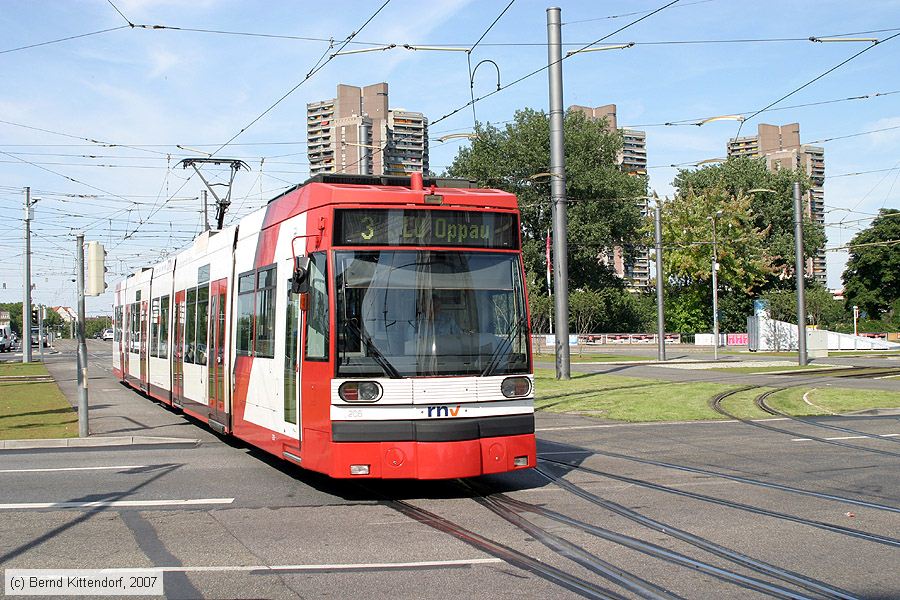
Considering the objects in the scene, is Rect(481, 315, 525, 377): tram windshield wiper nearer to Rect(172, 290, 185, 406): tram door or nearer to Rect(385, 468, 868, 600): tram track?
Rect(385, 468, 868, 600): tram track

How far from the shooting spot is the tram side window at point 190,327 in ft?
55.7

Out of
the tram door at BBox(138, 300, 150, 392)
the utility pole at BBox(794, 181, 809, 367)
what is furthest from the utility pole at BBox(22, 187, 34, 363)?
the utility pole at BBox(794, 181, 809, 367)

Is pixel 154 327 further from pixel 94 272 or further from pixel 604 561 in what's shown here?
pixel 604 561

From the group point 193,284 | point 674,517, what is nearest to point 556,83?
point 193,284

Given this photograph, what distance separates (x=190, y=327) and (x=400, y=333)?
891 cm

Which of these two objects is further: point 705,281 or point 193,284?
point 705,281

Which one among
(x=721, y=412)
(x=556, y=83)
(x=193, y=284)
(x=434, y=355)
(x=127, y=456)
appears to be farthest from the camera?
(x=556, y=83)

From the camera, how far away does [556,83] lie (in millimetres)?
25750

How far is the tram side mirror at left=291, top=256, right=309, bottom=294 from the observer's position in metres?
10.1

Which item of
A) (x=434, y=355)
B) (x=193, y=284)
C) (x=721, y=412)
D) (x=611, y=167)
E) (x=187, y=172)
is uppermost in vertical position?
(x=611, y=167)

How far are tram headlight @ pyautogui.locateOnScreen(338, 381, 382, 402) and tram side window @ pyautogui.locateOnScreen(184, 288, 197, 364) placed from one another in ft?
26.8

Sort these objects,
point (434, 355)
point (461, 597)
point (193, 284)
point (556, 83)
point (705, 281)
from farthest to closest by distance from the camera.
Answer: point (705, 281) → point (556, 83) → point (193, 284) → point (434, 355) → point (461, 597)

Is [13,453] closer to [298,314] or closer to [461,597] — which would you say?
[298,314]

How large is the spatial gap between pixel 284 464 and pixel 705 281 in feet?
208
